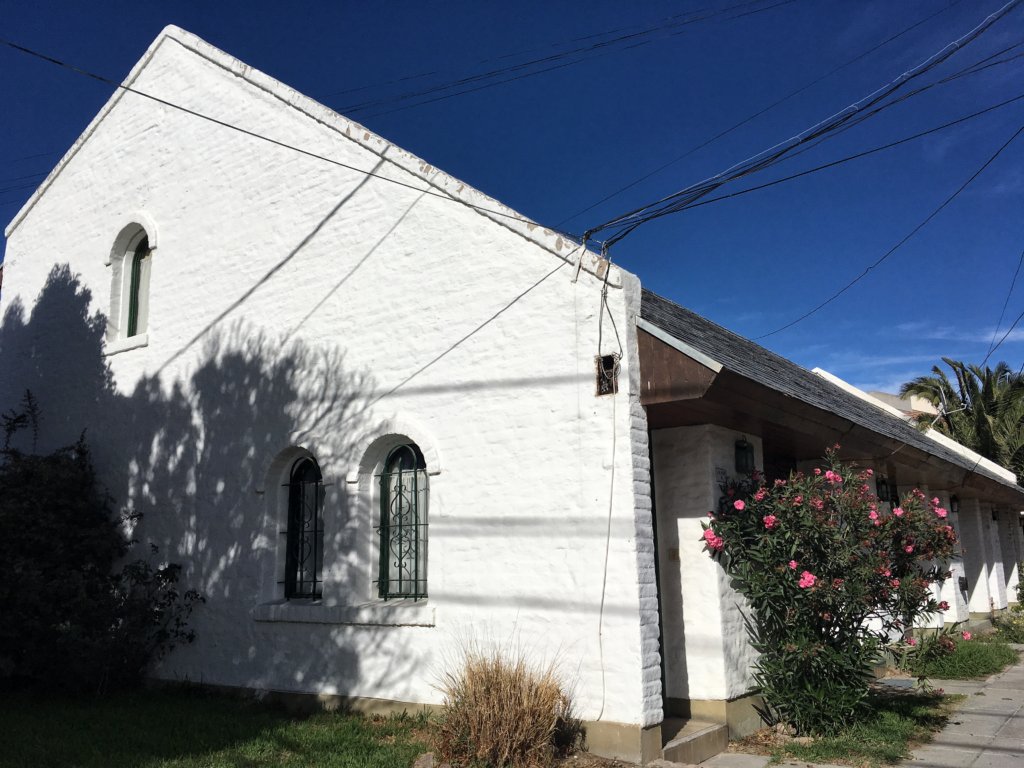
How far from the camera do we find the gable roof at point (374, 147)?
757cm

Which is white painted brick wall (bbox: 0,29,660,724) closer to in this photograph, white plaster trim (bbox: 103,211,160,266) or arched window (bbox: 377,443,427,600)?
white plaster trim (bbox: 103,211,160,266)

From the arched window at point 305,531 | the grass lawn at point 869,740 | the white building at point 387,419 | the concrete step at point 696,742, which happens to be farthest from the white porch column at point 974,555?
the arched window at point 305,531

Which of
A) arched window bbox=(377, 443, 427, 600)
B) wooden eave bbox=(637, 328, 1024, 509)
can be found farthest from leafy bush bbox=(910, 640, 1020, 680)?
arched window bbox=(377, 443, 427, 600)

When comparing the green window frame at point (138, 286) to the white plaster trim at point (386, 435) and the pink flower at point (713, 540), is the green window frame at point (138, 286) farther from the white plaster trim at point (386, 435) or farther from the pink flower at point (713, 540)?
the pink flower at point (713, 540)

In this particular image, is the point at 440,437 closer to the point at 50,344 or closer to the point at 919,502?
the point at 919,502

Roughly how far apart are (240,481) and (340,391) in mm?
1846

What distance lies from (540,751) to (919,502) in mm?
4593

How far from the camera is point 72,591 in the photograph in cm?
993

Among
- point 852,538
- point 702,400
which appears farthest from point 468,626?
point 852,538

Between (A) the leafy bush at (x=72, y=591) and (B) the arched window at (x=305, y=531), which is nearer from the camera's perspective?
(B) the arched window at (x=305, y=531)

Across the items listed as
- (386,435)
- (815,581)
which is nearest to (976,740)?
(815,581)

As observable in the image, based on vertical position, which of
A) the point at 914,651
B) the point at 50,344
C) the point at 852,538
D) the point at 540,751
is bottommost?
the point at 540,751

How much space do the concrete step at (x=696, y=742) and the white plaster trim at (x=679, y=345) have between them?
301cm

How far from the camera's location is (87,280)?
1246cm
